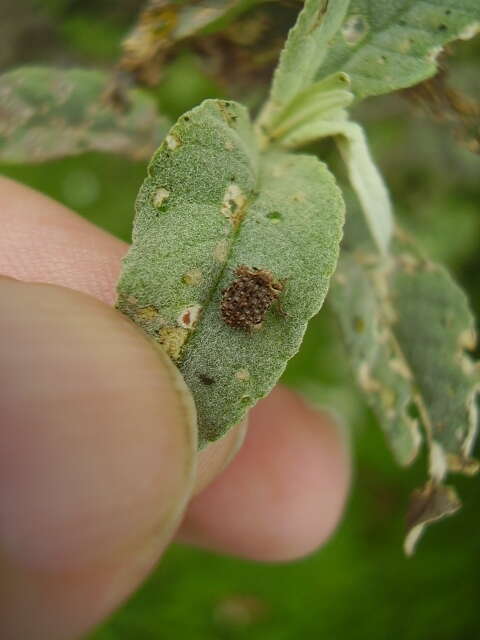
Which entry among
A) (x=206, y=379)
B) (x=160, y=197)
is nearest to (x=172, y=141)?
(x=160, y=197)

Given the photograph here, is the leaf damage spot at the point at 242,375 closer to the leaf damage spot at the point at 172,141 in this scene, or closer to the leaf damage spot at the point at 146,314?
the leaf damage spot at the point at 146,314

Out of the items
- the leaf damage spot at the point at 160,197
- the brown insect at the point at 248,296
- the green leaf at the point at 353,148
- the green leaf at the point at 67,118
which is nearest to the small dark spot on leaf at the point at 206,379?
the brown insect at the point at 248,296

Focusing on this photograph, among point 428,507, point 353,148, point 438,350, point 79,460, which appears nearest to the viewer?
point 79,460

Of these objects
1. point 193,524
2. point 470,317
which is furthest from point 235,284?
point 193,524

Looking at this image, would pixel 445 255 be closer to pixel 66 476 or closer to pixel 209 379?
pixel 209 379

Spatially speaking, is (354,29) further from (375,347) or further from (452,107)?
(375,347)
